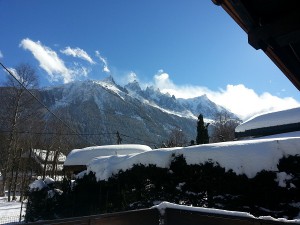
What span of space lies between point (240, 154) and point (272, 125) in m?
9.33

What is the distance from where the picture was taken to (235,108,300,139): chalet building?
16703 mm

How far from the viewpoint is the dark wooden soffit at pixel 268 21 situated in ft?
10.2

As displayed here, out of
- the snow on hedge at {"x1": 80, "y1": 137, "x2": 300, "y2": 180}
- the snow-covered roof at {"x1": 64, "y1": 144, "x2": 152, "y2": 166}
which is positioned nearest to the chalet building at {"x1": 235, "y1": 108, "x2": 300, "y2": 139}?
the snow-covered roof at {"x1": 64, "y1": 144, "x2": 152, "y2": 166}

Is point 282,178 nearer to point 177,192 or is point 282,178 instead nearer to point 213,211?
point 177,192

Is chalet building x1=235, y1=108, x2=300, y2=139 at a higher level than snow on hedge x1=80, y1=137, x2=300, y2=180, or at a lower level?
higher

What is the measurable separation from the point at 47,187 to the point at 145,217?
1315cm

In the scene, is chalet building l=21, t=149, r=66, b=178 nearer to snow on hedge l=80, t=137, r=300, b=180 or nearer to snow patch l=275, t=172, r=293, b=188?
snow on hedge l=80, t=137, r=300, b=180

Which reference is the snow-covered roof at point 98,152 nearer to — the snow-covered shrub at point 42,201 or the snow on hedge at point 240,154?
the snow-covered shrub at point 42,201

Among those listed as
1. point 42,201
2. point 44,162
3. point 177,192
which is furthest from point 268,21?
point 44,162

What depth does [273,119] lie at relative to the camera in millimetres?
17812

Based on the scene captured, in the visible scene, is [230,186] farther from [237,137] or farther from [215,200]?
[237,137]

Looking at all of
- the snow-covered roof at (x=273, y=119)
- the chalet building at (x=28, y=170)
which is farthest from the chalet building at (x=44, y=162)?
the snow-covered roof at (x=273, y=119)

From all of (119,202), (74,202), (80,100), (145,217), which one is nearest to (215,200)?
(119,202)

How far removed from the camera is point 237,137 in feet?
63.7
